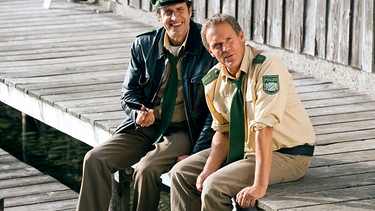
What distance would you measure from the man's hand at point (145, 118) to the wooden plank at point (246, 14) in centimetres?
274

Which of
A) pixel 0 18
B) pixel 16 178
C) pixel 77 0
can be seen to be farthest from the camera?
pixel 77 0

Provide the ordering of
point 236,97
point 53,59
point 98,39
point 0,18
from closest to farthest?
point 236,97, point 53,59, point 98,39, point 0,18

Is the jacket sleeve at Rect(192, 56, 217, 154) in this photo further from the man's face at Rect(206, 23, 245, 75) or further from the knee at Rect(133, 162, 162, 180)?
the man's face at Rect(206, 23, 245, 75)

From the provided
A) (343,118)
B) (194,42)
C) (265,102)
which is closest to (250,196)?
(265,102)

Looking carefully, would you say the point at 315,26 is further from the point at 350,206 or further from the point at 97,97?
the point at 350,206

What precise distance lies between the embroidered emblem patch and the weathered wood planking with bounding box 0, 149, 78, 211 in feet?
6.00

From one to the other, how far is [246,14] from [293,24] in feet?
2.00

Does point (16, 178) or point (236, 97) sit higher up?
point (236, 97)

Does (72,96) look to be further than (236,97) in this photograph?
Yes

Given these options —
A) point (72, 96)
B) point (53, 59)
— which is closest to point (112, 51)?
point (53, 59)

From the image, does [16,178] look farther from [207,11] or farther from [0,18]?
[0,18]

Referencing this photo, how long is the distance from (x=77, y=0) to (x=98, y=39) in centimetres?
169

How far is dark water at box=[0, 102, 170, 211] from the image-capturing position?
9219 millimetres

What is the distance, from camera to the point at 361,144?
19.8 feet
